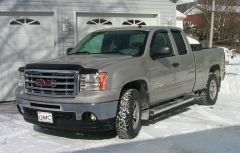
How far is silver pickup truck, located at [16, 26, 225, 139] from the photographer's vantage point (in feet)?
23.0

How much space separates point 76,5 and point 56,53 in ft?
4.92

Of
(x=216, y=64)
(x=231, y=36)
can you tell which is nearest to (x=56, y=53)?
(x=216, y=64)

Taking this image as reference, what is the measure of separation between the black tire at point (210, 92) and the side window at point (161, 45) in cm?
219

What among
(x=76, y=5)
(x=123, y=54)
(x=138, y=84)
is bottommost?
(x=138, y=84)

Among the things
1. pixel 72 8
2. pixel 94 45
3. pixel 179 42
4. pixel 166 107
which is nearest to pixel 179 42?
pixel 179 42

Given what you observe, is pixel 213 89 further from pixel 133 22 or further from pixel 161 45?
pixel 133 22

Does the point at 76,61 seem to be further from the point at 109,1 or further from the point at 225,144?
the point at 109,1

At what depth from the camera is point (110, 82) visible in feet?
23.1

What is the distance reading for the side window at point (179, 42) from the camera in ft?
30.7

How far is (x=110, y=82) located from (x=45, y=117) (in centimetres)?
120

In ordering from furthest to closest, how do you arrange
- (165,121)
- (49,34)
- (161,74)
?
(49,34)
(165,121)
(161,74)

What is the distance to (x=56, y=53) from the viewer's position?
13062 millimetres

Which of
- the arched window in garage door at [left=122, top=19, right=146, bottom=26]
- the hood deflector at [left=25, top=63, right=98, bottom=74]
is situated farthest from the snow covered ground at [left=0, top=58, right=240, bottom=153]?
the arched window in garage door at [left=122, top=19, right=146, bottom=26]

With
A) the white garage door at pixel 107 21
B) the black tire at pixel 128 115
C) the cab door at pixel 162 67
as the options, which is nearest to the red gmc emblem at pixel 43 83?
the black tire at pixel 128 115
